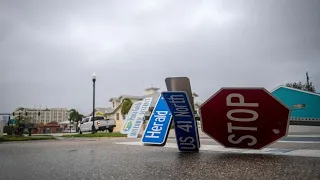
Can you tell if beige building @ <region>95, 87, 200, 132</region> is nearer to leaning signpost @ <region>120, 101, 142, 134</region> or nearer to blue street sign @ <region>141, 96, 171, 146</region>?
leaning signpost @ <region>120, 101, 142, 134</region>

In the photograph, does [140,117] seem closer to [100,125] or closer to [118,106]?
[100,125]

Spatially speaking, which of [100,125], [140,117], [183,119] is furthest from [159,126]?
[100,125]

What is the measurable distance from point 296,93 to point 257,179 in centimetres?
358

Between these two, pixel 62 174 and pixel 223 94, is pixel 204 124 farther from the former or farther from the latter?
pixel 62 174

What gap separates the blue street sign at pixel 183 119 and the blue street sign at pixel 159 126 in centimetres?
135

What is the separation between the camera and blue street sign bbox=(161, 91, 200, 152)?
609cm

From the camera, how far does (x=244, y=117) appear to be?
213 inches

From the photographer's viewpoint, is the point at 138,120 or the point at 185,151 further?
the point at 138,120

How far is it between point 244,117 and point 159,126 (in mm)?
3419

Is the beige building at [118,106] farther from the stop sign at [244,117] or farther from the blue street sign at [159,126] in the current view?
the stop sign at [244,117]

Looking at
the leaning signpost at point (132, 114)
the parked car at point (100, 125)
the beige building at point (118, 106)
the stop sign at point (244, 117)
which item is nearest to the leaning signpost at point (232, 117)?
the stop sign at point (244, 117)

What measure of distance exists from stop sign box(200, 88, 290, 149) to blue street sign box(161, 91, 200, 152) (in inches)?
17.2

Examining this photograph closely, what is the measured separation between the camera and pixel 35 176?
361cm

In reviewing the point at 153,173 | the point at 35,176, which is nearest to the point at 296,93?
the point at 153,173
